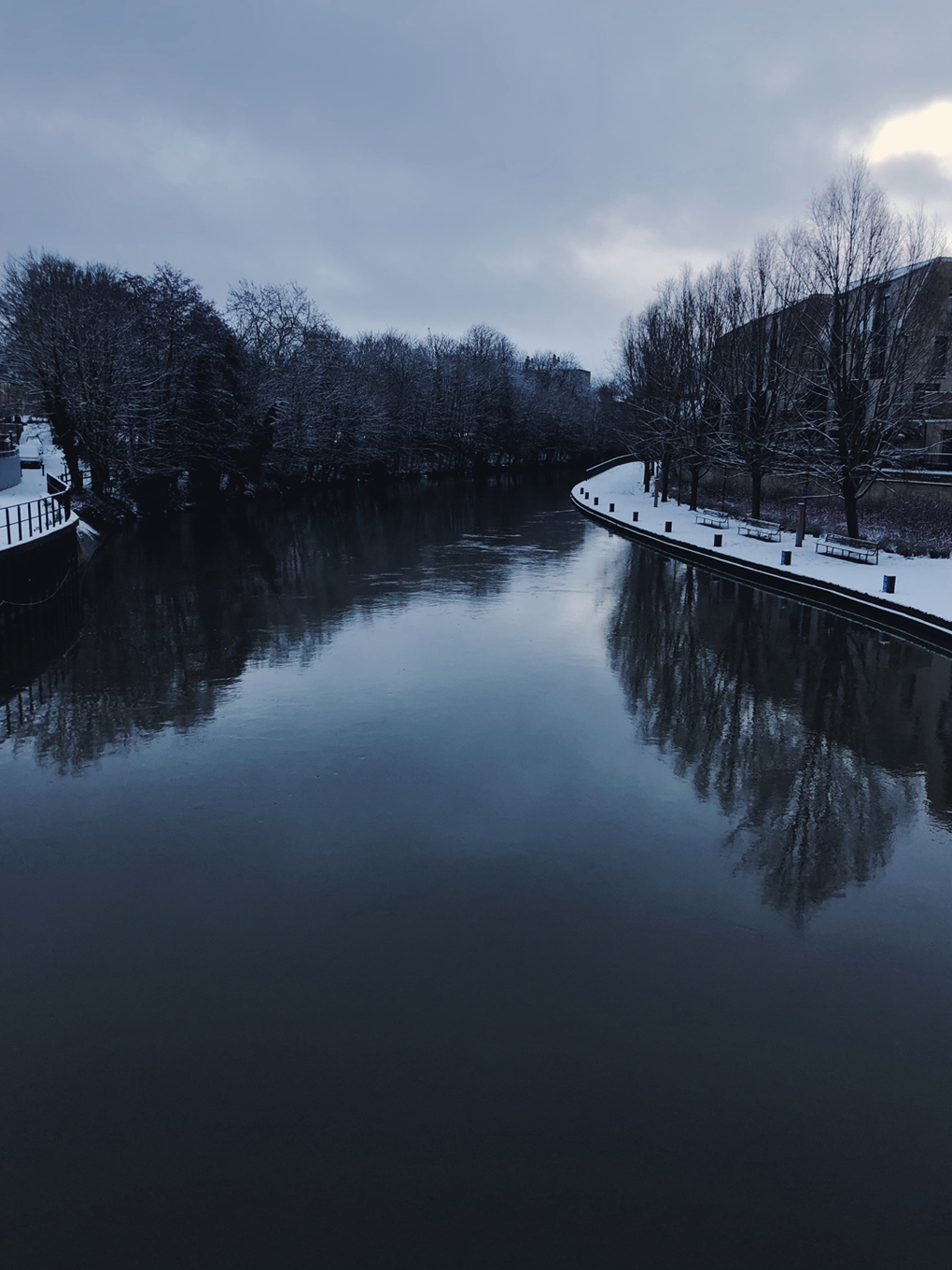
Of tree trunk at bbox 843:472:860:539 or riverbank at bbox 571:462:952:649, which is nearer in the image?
riverbank at bbox 571:462:952:649

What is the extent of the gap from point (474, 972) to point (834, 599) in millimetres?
19260

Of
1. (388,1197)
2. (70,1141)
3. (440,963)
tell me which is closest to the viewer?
(388,1197)

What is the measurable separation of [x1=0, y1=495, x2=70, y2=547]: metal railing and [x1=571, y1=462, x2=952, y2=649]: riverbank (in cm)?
2167

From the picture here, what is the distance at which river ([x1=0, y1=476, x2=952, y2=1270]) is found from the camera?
4941mm

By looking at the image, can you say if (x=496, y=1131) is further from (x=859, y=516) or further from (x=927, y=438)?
(x=927, y=438)

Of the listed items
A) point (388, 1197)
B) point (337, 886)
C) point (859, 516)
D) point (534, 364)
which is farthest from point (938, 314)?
point (534, 364)

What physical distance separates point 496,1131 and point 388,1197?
0.81m

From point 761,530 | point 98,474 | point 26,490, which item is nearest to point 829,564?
point 761,530

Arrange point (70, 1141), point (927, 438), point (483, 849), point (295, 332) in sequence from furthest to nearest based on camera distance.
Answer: point (295, 332) < point (927, 438) < point (483, 849) < point (70, 1141)

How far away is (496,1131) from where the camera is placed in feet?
17.9

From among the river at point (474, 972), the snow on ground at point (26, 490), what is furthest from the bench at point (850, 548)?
the snow on ground at point (26, 490)

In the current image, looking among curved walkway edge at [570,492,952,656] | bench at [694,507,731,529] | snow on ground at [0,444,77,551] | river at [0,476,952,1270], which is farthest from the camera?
bench at [694,507,731,529]

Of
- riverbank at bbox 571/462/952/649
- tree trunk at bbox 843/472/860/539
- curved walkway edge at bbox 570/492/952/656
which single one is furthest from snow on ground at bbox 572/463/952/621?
tree trunk at bbox 843/472/860/539

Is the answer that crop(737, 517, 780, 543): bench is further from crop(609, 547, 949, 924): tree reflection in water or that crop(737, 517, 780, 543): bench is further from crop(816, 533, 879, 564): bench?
crop(609, 547, 949, 924): tree reflection in water
